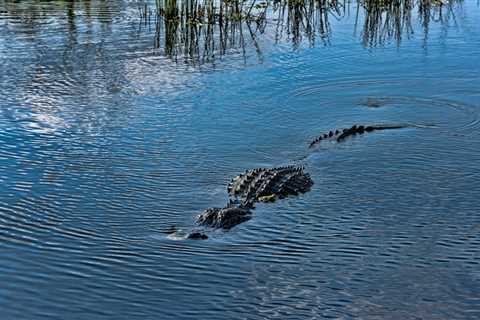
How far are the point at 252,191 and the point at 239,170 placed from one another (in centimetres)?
86

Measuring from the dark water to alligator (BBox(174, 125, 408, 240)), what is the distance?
113 mm

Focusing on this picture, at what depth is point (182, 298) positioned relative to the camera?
494 cm

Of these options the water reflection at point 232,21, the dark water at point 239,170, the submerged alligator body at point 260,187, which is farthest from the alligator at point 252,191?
the water reflection at point 232,21

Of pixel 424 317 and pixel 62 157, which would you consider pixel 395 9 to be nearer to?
pixel 62 157

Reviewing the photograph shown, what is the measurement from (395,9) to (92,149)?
775cm

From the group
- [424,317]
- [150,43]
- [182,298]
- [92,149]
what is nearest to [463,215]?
[424,317]

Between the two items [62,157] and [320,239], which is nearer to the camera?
[320,239]

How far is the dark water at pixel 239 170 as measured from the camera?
5.03 metres

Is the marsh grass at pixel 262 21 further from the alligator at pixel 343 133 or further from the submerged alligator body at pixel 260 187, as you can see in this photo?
the submerged alligator body at pixel 260 187

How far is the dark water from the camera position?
198 inches

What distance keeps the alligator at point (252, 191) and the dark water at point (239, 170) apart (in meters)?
0.11

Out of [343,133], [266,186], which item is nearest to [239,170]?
[266,186]

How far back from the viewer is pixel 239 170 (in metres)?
7.33

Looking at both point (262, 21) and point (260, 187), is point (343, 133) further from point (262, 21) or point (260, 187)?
point (262, 21)
